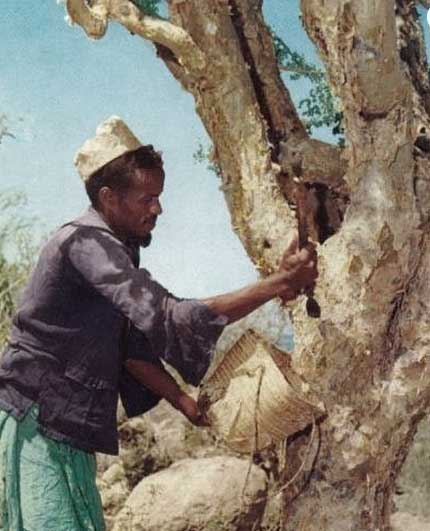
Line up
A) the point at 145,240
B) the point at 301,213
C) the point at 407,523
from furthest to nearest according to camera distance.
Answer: the point at 407,523, the point at 145,240, the point at 301,213

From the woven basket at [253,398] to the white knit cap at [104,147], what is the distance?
68 cm

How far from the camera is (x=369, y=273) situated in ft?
12.5

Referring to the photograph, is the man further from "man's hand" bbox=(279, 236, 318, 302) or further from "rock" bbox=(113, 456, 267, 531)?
"rock" bbox=(113, 456, 267, 531)

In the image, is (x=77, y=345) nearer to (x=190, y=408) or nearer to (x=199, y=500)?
(x=190, y=408)

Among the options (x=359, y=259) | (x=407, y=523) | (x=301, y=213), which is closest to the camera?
(x=301, y=213)

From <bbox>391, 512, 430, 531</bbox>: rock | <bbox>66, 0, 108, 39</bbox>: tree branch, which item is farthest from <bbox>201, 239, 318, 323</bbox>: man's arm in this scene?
<bbox>391, 512, 430, 531</bbox>: rock

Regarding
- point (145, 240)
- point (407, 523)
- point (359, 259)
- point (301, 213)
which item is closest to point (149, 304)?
point (145, 240)

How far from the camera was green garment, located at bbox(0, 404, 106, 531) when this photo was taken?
3.35 meters

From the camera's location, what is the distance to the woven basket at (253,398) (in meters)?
3.53

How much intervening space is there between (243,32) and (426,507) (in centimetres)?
470

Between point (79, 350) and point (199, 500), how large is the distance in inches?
149

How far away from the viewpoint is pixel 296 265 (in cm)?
347

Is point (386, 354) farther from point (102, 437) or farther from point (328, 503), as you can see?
point (102, 437)

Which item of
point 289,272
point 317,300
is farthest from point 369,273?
point 289,272
